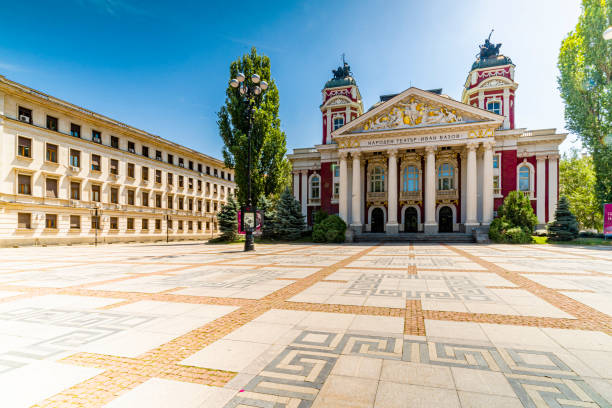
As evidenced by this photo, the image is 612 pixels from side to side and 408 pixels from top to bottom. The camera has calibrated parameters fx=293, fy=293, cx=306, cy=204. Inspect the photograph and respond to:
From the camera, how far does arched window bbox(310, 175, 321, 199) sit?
130 feet

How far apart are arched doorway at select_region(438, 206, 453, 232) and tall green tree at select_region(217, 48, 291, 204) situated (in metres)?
17.7

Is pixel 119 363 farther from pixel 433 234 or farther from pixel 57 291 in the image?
pixel 433 234

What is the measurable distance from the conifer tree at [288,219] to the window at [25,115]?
77.4 ft

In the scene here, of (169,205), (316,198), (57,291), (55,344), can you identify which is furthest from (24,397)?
(169,205)

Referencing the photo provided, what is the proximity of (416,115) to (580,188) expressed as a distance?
36.3 m

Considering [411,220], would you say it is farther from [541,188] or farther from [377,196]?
[541,188]

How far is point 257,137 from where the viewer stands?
90.4 ft

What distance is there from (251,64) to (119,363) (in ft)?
93.4

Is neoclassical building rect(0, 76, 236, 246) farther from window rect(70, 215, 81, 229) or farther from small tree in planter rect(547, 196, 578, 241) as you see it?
small tree in planter rect(547, 196, 578, 241)

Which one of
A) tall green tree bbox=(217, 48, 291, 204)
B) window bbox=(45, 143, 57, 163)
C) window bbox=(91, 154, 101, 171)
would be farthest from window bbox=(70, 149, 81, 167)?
tall green tree bbox=(217, 48, 291, 204)

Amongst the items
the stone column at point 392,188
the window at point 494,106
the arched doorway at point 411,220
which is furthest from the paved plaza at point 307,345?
the window at point 494,106

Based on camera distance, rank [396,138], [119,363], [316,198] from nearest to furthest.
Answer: [119,363] → [396,138] → [316,198]

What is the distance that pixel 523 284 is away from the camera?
7273 mm

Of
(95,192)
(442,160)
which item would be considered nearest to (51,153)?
(95,192)
